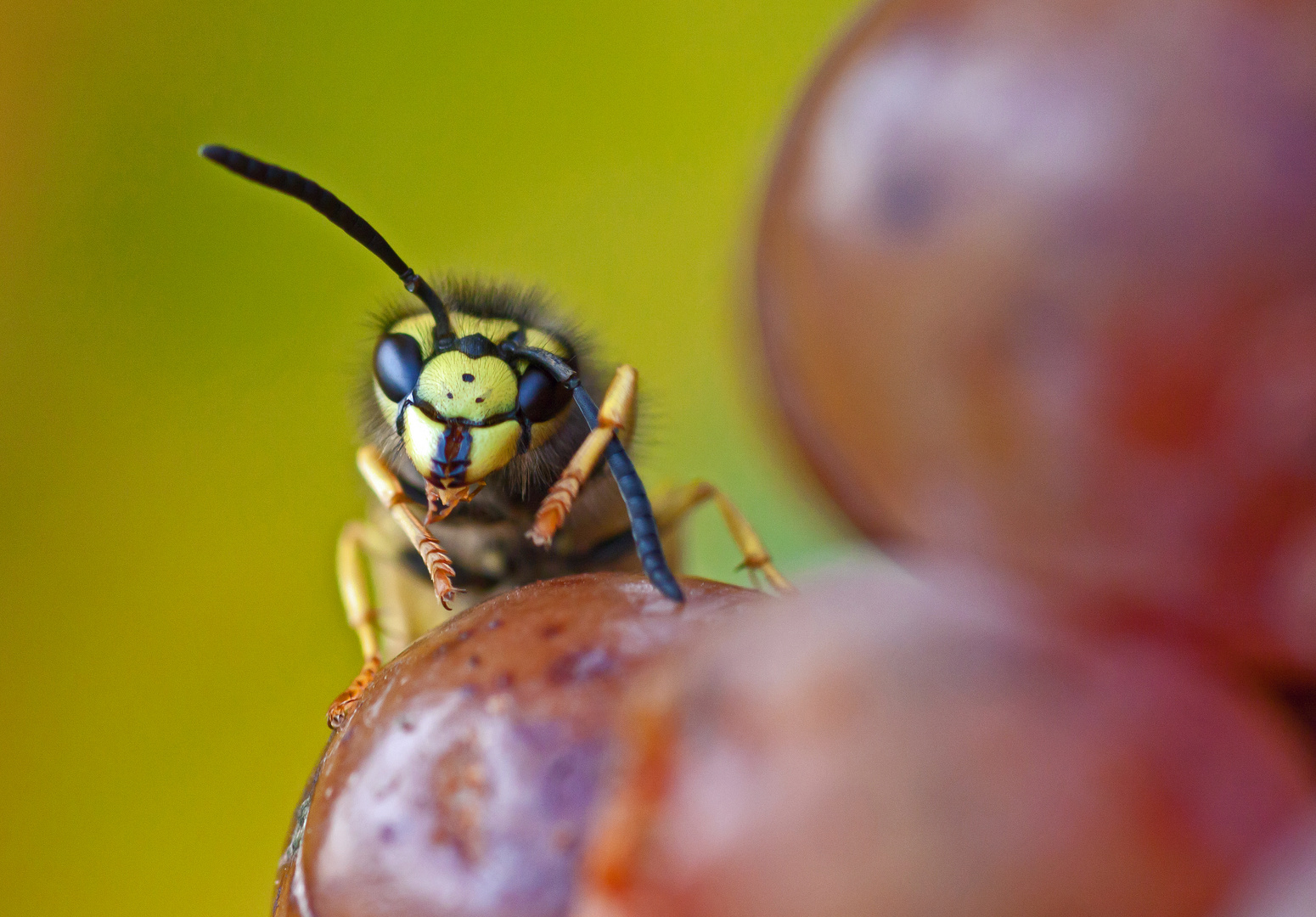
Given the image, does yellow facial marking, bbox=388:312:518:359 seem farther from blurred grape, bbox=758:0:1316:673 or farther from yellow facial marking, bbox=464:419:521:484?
blurred grape, bbox=758:0:1316:673

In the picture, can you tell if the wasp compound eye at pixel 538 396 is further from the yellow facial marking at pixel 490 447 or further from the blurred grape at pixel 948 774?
the blurred grape at pixel 948 774

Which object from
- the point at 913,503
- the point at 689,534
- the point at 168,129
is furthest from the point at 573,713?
the point at 168,129

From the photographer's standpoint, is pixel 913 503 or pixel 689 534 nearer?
pixel 913 503

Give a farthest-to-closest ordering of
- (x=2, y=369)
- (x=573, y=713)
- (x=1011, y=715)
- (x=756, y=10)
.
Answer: (x=756, y=10), (x=2, y=369), (x=573, y=713), (x=1011, y=715)

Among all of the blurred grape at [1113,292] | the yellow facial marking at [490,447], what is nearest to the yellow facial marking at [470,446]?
the yellow facial marking at [490,447]

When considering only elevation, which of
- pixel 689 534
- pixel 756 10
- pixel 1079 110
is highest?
pixel 756 10

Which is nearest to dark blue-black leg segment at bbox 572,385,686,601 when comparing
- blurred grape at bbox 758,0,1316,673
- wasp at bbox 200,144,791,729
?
wasp at bbox 200,144,791,729

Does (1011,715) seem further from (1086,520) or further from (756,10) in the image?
(756,10)
